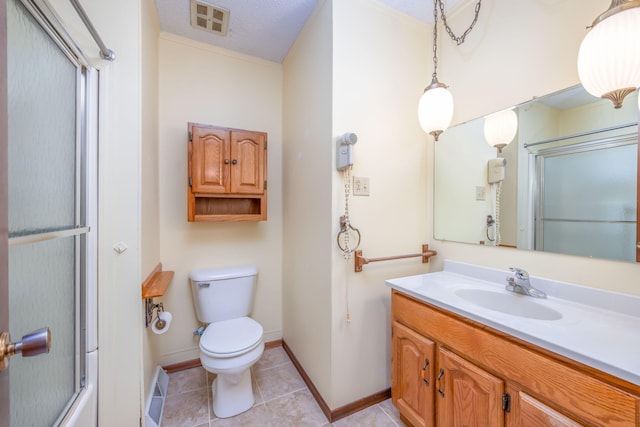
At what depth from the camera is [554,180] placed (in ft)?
3.89

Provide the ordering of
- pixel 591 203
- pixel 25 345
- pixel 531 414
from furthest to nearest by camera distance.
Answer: pixel 591 203, pixel 531 414, pixel 25 345

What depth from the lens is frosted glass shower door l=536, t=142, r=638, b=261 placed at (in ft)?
3.22

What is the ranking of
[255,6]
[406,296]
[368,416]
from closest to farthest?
[406,296], [368,416], [255,6]

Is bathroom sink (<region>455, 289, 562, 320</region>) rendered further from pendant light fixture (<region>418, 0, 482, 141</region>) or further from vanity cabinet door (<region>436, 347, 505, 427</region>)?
pendant light fixture (<region>418, 0, 482, 141</region>)

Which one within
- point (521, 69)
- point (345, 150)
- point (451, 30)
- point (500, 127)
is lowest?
point (345, 150)

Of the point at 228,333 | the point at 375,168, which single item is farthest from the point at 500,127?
the point at 228,333

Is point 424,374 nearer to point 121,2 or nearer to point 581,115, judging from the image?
point 581,115

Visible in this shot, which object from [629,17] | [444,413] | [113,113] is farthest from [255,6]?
[444,413]

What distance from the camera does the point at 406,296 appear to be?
4.31 ft

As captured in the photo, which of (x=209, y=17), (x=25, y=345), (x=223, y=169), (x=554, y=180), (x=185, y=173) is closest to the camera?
(x=25, y=345)

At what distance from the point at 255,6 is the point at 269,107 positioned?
2.36ft

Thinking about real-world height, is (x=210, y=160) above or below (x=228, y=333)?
above

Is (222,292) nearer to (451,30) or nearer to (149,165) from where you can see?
(149,165)

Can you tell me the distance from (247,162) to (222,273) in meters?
0.85
